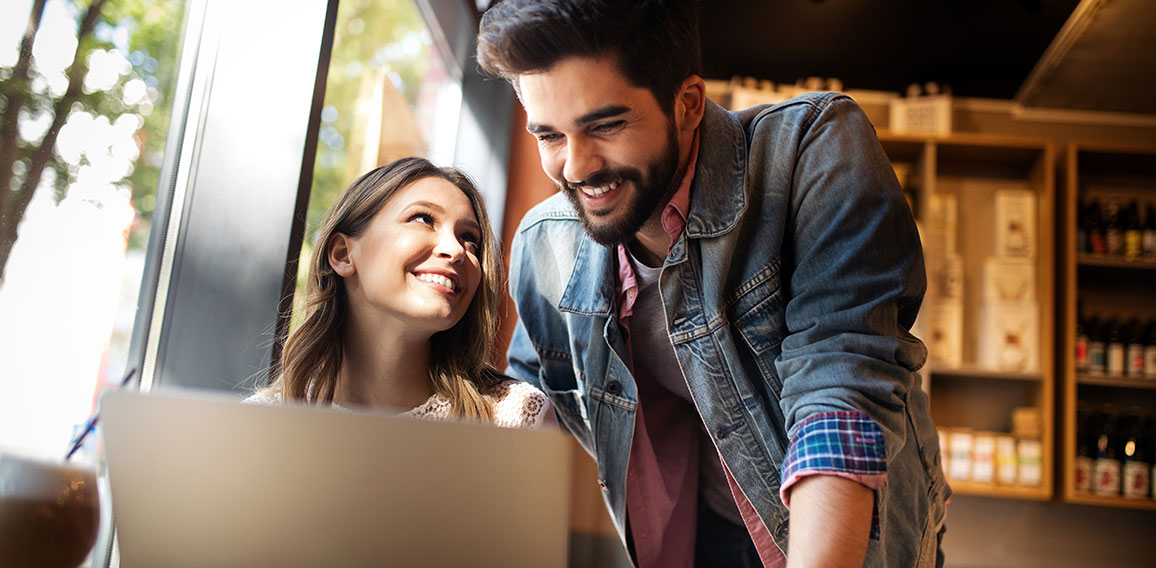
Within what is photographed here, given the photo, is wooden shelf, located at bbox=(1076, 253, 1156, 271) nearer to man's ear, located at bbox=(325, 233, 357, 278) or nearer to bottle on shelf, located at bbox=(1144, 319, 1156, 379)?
bottle on shelf, located at bbox=(1144, 319, 1156, 379)

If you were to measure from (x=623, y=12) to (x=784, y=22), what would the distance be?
2230 millimetres

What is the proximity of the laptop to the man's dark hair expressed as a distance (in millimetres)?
600

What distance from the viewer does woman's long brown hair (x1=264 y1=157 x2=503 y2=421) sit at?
1.27m

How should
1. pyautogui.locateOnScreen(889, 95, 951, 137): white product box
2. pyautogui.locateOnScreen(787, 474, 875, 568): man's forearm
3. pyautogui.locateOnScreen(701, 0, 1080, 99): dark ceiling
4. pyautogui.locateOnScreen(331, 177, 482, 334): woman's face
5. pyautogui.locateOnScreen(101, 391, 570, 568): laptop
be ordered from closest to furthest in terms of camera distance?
1. pyautogui.locateOnScreen(101, 391, 570, 568): laptop
2. pyautogui.locateOnScreen(787, 474, 875, 568): man's forearm
3. pyautogui.locateOnScreen(331, 177, 482, 334): woman's face
4. pyautogui.locateOnScreen(701, 0, 1080, 99): dark ceiling
5. pyautogui.locateOnScreen(889, 95, 951, 137): white product box

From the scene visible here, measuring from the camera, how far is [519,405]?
4.32ft

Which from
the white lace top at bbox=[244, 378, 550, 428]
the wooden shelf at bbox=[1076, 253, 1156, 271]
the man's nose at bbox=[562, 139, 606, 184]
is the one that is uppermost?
the wooden shelf at bbox=[1076, 253, 1156, 271]

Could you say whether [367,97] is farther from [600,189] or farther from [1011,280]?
[1011,280]

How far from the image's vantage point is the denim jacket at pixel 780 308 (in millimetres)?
971

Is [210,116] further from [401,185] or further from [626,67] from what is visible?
[626,67]

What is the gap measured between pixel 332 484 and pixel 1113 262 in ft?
10.8

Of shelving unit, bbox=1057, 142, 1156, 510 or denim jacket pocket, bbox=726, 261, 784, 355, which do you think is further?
shelving unit, bbox=1057, 142, 1156, 510

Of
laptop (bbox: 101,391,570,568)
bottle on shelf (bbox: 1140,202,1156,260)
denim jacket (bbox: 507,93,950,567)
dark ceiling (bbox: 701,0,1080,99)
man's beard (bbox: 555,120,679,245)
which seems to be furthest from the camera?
bottle on shelf (bbox: 1140,202,1156,260)

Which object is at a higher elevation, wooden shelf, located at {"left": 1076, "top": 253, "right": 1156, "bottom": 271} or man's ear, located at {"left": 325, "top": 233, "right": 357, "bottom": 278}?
wooden shelf, located at {"left": 1076, "top": 253, "right": 1156, "bottom": 271}

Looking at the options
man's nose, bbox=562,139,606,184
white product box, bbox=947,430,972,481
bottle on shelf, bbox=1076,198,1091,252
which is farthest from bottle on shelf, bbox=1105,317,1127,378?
man's nose, bbox=562,139,606,184
